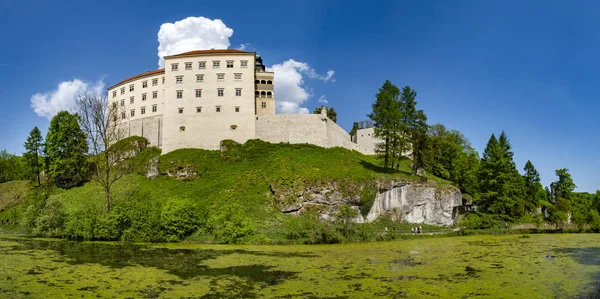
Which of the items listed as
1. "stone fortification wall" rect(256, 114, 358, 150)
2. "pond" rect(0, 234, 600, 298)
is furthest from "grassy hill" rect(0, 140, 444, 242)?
"pond" rect(0, 234, 600, 298)

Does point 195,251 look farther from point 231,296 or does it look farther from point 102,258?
point 231,296

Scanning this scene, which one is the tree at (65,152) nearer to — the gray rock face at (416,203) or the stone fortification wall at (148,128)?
the stone fortification wall at (148,128)

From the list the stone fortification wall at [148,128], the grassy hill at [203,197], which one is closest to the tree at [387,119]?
the grassy hill at [203,197]

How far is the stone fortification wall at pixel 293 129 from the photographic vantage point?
55.8 meters

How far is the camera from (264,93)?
192 feet

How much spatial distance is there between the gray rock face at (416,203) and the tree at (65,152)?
37348mm

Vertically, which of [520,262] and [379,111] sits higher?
[379,111]

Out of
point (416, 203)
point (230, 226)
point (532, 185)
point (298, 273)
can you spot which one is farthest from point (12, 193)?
point (532, 185)

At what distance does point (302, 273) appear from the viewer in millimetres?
16906

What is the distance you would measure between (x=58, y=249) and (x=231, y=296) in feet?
58.0

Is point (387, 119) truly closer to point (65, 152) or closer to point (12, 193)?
point (65, 152)

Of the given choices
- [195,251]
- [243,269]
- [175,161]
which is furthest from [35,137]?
[243,269]

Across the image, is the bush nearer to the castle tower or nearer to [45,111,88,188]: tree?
the castle tower

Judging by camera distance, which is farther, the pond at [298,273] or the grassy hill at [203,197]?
the grassy hill at [203,197]
